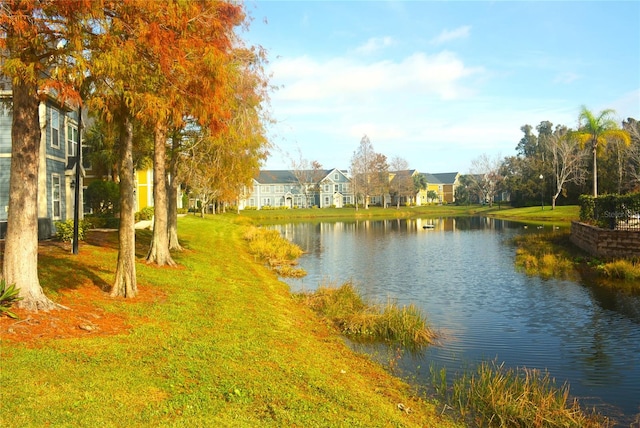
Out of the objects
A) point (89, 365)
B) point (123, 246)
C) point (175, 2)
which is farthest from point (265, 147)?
point (89, 365)

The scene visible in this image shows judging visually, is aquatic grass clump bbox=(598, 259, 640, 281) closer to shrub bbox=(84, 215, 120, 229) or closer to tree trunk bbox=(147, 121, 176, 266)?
tree trunk bbox=(147, 121, 176, 266)

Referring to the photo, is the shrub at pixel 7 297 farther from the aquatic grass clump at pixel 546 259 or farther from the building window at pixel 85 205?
the building window at pixel 85 205

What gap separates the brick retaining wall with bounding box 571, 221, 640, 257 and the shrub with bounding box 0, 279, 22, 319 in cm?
2293

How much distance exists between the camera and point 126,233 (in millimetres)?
12898

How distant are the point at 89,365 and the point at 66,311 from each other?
289cm

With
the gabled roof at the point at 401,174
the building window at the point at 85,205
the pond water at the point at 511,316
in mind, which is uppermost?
the gabled roof at the point at 401,174

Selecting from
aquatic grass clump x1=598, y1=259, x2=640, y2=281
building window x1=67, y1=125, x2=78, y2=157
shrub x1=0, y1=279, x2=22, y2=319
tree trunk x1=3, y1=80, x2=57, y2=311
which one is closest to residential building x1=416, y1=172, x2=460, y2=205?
building window x1=67, y1=125, x2=78, y2=157

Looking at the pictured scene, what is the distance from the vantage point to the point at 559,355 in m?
12.1

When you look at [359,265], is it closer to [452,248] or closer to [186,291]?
[452,248]

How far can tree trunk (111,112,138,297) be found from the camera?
41.9 ft

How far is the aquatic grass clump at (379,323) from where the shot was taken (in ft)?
42.1

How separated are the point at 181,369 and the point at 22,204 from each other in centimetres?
469

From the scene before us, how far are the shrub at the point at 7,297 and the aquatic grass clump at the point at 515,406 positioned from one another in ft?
25.8

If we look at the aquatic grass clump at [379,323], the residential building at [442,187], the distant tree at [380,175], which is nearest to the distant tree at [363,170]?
the distant tree at [380,175]
